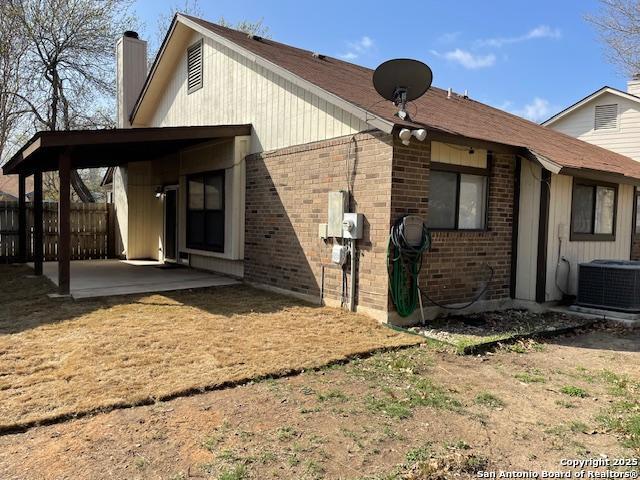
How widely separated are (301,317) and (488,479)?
414 cm

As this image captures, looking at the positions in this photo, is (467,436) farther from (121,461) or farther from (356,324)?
(356,324)

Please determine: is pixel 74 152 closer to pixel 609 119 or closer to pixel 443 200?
pixel 443 200

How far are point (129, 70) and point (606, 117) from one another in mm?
15235

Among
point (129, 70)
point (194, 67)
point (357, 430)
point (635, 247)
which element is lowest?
point (357, 430)

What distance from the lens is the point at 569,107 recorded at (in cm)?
1719

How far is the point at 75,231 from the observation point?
14.4 metres

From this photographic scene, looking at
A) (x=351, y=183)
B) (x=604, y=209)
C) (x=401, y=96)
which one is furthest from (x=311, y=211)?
(x=604, y=209)

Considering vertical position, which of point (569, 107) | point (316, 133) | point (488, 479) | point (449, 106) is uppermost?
point (569, 107)

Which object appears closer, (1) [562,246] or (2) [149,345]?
(2) [149,345]

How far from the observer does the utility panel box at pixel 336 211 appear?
711 centimetres

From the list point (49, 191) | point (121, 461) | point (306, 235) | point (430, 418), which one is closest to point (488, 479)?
point (430, 418)

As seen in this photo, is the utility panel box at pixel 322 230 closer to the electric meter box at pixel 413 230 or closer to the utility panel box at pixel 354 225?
the utility panel box at pixel 354 225

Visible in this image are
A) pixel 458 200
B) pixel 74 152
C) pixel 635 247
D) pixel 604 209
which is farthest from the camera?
pixel 635 247

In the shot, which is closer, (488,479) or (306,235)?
(488,479)
